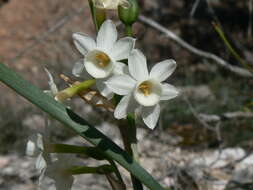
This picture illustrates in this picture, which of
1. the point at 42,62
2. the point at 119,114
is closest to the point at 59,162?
the point at 119,114

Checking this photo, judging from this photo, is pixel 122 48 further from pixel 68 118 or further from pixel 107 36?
pixel 68 118

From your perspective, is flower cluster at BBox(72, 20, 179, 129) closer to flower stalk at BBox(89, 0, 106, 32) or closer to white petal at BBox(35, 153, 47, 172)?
flower stalk at BBox(89, 0, 106, 32)

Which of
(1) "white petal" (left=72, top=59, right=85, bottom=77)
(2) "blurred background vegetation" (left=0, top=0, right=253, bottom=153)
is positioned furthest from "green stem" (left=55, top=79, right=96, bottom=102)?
(2) "blurred background vegetation" (left=0, top=0, right=253, bottom=153)

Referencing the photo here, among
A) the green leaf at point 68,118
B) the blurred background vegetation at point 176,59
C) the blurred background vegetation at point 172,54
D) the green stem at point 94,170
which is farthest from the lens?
the blurred background vegetation at point 172,54

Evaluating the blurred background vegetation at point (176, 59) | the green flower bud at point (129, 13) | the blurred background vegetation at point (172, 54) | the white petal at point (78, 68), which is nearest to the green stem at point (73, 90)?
the white petal at point (78, 68)

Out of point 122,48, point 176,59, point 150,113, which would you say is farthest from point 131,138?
point 176,59

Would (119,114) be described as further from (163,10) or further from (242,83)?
(163,10)

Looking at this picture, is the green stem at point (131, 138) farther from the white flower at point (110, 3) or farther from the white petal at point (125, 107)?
the white flower at point (110, 3)
